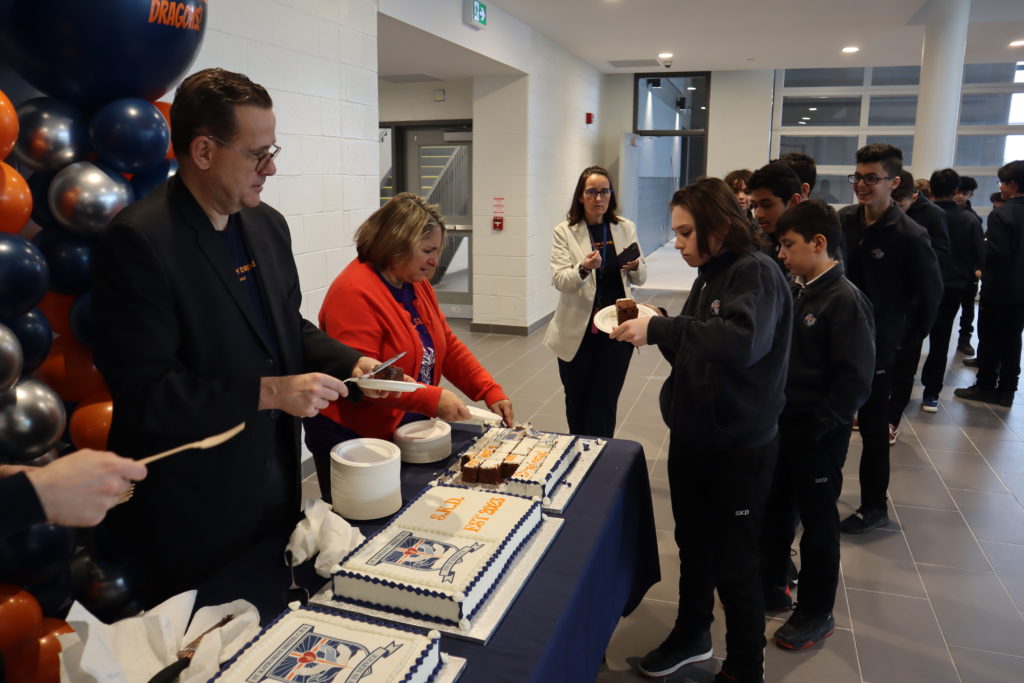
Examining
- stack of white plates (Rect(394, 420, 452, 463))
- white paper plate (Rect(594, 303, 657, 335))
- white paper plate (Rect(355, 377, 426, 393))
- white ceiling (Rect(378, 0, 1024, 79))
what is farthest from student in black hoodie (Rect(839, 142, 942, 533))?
white ceiling (Rect(378, 0, 1024, 79))

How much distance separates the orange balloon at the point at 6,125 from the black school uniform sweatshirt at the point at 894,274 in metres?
3.10

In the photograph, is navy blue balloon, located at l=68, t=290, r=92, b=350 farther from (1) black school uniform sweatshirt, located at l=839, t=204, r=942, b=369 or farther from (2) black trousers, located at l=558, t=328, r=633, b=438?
(1) black school uniform sweatshirt, located at l=839, t=204, r=942, b=369

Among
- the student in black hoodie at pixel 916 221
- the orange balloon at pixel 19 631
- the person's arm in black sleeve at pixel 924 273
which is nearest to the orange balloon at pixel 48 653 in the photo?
the orange balloon at pixel 19 631

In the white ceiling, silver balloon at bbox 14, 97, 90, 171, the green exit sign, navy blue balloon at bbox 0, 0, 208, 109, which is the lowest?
silver balloon at bbox 14, 97, 90, 171

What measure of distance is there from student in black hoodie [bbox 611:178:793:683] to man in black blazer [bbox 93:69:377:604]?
1.01 metres

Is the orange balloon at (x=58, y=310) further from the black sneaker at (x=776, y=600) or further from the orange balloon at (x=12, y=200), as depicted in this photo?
the black sneaker at (x=776, y=600)

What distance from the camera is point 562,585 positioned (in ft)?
4.59

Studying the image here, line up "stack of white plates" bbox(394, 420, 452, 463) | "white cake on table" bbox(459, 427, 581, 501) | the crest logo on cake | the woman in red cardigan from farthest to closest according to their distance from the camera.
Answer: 1. the woman in red cardigan
2. "stack of white plates" bbox(394, 420, 452, 463)
3. "white cake on table" bbox(459, 427, 581, 501)
4. the crest logo on cake

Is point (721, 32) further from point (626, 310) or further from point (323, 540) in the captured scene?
point (323, 540)

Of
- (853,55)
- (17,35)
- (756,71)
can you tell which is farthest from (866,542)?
(756,71)

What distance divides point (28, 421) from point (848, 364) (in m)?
2.37

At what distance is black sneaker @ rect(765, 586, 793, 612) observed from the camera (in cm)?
272

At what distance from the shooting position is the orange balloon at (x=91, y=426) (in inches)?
82.4

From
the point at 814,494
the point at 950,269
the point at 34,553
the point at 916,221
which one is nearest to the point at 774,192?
the point at 814,494
